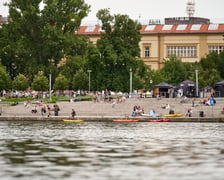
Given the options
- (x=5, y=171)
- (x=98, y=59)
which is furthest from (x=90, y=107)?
(x=5, y=171)

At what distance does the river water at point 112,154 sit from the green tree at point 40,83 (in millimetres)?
44959

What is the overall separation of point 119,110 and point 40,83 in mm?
21172

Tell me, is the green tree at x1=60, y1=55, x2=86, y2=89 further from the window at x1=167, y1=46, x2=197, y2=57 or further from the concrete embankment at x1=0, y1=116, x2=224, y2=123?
the window at x1=167, y1=46, x2=197, y2=57

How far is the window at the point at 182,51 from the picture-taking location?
155 m

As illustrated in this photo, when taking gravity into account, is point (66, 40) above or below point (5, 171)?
above

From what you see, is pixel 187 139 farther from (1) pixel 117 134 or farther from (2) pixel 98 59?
(2) pixel 98 59

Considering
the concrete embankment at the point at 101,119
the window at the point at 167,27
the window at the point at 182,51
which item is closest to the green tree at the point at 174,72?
the window at the point at 182,51

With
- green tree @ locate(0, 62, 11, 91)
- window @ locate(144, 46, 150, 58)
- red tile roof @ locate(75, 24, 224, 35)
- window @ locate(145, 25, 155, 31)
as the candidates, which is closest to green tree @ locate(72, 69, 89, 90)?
green tree @ locate(0, 62, 11, 91)

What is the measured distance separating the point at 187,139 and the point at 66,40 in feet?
206

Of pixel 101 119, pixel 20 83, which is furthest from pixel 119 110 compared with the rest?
pixel 20 83

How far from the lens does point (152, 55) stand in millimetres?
156250

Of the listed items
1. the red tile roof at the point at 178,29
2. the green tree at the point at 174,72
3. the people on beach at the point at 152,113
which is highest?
the red tile roof at the point at 178,29

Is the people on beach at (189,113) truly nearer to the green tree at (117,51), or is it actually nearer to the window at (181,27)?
the green tree at (117,51)

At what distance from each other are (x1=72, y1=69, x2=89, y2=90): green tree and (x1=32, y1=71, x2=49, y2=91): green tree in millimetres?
7320
